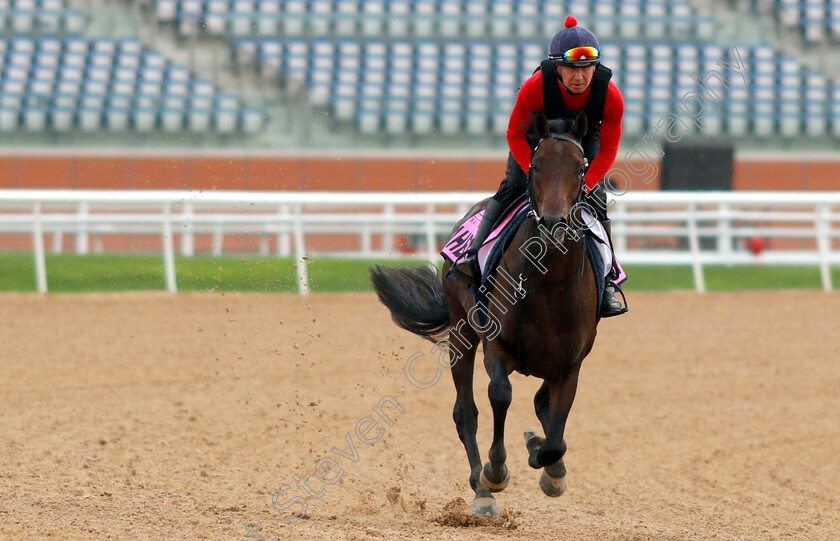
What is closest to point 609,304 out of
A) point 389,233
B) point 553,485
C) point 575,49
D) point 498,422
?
point 498,422

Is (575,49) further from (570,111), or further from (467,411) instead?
(467,411)

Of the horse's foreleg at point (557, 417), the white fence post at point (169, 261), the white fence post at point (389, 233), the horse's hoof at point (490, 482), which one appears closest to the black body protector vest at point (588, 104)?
the horse's foreleg at point (557, 417)

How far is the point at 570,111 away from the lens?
16.9 ft

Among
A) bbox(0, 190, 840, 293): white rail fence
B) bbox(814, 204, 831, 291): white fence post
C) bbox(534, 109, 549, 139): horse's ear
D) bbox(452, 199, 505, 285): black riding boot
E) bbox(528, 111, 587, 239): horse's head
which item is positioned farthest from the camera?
bbox(814, 204, 831, 291): white fence post

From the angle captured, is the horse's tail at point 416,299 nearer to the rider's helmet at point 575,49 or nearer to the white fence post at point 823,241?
the rider's helmet at point 575,49

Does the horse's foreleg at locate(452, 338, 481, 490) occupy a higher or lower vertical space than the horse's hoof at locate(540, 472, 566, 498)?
higher

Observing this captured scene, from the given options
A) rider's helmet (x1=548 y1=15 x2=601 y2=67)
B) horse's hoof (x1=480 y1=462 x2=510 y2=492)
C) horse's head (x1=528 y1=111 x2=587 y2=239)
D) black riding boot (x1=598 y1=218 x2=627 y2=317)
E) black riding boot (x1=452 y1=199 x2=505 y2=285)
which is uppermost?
rider's helmet (x1=548 y1=15 x2=601 y2=67)

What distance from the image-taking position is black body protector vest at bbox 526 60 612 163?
5039 mm

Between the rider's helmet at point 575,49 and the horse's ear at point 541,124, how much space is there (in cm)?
31

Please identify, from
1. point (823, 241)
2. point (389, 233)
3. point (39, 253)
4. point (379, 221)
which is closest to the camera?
point (39, 253)

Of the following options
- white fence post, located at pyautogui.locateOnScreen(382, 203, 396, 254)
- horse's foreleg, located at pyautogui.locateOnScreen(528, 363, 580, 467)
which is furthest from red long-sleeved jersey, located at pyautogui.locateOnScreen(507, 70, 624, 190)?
white fence post, located at pyautogui.locateOnScreen(382, 203, 396, 254)

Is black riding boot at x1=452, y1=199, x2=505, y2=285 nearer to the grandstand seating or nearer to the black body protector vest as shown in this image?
the black body protector vest

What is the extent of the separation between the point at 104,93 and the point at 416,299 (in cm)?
1722

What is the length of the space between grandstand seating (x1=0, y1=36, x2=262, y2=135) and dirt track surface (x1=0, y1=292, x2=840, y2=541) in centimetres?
1015
